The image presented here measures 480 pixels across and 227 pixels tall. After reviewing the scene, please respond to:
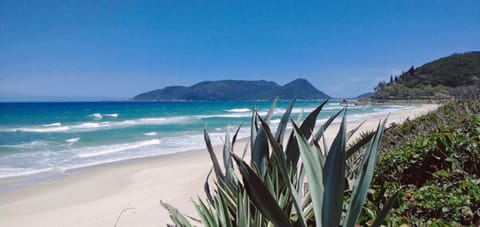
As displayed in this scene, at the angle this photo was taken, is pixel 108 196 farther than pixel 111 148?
No

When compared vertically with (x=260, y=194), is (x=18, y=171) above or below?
below

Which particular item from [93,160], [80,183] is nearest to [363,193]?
[80,183]

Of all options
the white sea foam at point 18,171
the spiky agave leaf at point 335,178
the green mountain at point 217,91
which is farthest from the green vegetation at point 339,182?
the green mountain at point 217,91

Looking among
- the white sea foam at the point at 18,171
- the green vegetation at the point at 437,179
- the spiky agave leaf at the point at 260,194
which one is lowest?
the white sea foam at the point at 18,171

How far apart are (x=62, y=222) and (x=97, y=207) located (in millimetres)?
792

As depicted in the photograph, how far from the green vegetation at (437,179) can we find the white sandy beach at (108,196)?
11.1 ft

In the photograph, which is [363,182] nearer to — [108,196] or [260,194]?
[260,194]

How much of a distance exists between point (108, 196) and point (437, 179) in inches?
245

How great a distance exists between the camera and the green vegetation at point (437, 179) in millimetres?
1995

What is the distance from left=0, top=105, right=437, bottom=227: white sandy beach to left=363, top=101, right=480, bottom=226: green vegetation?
3380 millimetres

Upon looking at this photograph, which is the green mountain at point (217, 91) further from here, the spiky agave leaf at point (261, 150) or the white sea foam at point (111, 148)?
the spiky agave leaf at point (261, 150)

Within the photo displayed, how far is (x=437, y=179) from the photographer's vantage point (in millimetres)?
2611

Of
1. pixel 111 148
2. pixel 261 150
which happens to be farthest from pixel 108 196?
pixel 111 148

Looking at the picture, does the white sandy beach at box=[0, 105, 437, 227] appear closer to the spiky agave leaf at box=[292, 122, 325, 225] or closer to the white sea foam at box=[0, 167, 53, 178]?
the white sea foam at box=[0, 167, 53, 178]
